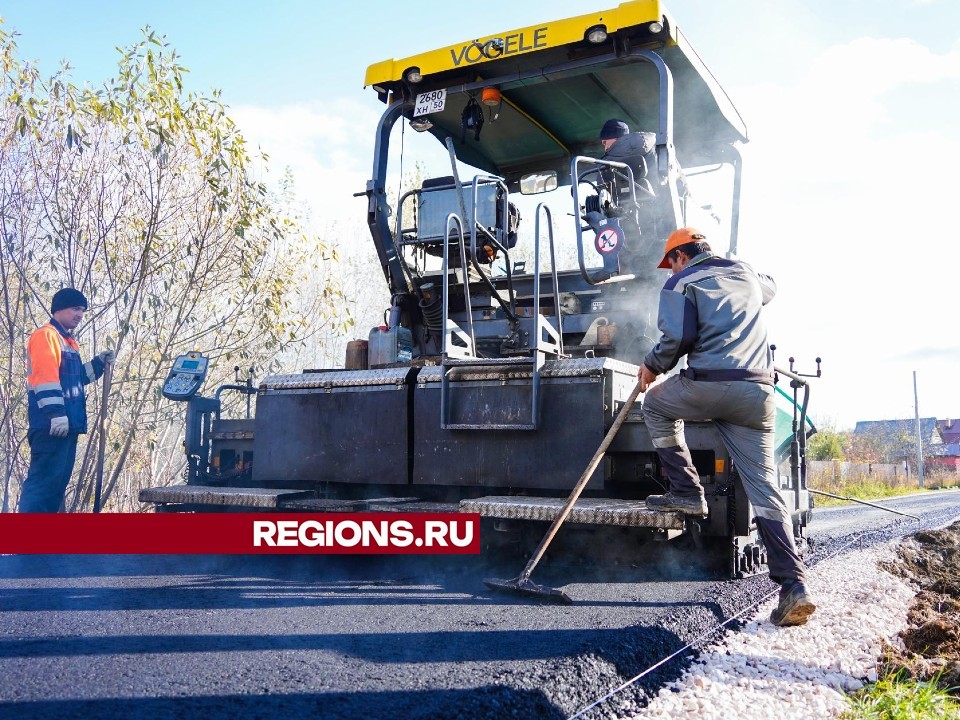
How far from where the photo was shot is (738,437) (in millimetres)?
3564

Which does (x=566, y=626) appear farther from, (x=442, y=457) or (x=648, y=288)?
(x=648, y=288)

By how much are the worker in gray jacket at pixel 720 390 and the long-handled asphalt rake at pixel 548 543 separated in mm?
190

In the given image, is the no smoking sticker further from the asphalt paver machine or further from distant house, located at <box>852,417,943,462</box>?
distant house, located at <box>852,417,943,462</box>

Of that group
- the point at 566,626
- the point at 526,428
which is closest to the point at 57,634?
the point at 566,626

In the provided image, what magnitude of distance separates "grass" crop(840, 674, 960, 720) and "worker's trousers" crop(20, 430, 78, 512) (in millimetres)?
4919

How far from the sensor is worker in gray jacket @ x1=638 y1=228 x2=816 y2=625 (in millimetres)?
3477

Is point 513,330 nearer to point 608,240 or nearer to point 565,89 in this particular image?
point 608,240

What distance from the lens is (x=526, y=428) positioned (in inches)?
163

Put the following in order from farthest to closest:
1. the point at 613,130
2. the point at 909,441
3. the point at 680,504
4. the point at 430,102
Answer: the point at 909,441 → the point at 430,102 → the point at 613,130 → the point at 680,504

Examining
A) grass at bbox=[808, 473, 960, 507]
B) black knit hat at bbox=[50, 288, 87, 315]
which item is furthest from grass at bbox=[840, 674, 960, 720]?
grass at bbox=[808, 473, 960, 507]

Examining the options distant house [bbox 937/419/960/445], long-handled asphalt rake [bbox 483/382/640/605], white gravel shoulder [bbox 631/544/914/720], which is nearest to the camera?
white gravel shoulder [bbox 631/544/914/720]

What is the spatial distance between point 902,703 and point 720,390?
142cm

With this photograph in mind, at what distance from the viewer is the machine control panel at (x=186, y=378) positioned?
5672 mm

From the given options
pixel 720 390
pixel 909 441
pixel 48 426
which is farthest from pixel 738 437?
pixel 909 441
